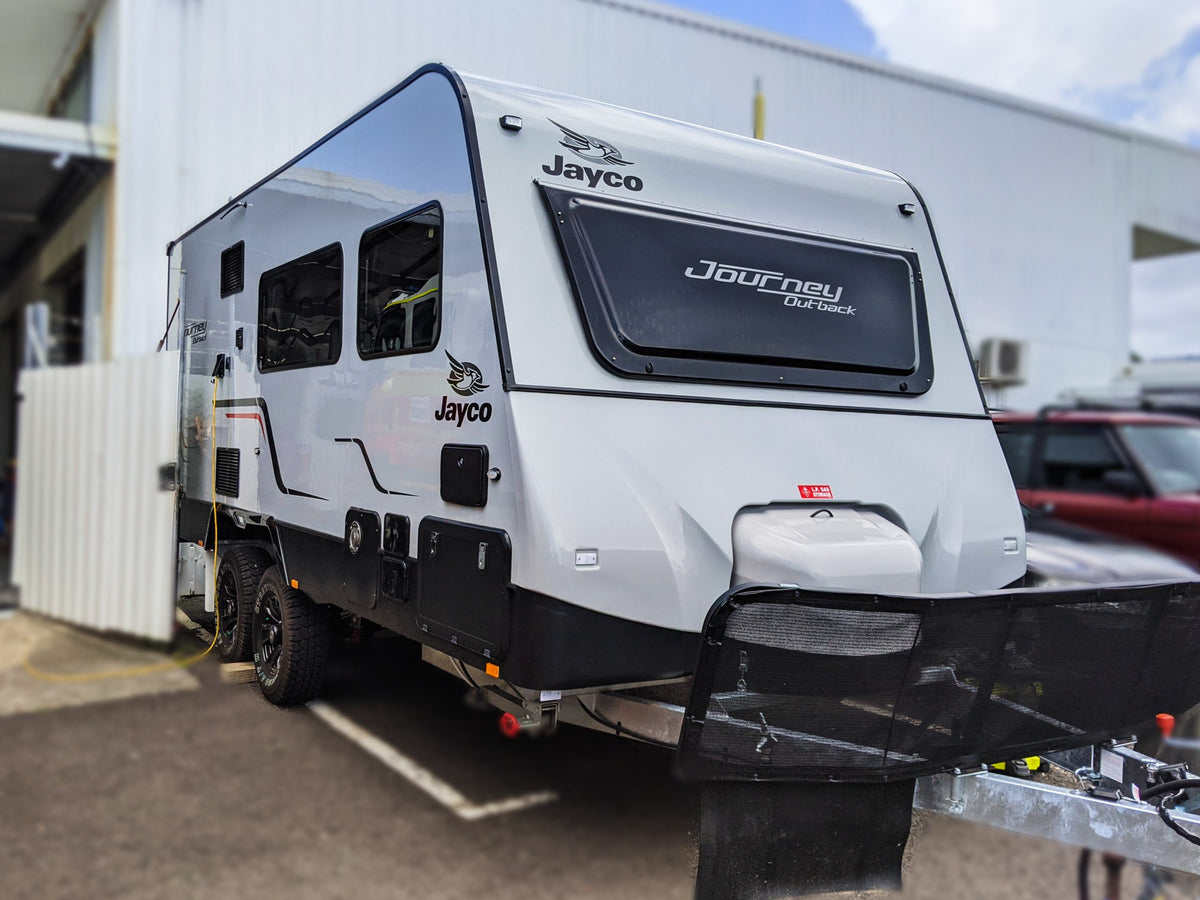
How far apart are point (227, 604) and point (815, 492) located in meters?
1.10

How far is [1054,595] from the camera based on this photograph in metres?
1.74

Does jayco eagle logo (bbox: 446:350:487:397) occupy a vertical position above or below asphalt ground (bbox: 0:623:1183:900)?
above

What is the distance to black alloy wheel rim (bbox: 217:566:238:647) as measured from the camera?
62.4 inches

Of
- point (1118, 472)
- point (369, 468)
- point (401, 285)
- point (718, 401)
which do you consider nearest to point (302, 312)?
point (401, 285)

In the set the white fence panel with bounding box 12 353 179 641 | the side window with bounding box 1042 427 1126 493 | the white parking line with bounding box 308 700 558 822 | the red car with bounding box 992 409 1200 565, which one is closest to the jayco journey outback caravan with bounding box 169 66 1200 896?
the white fence panel with bounding box 12 353 179 641

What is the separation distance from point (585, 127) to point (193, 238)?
2.64 ft

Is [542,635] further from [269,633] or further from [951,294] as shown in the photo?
[951,294]

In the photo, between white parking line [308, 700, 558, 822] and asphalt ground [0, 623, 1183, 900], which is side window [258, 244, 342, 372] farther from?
white parking line [308, 700, 558, 822]

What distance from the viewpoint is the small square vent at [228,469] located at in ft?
5.12

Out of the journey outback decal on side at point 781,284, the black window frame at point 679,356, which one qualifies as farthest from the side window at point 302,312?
the journey outback decal on side at point 781,284

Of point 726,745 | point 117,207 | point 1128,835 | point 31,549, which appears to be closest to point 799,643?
point 726,745

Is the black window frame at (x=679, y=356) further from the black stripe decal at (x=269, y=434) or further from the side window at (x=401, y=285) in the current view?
the black stripe decal at (x=269, y=434)

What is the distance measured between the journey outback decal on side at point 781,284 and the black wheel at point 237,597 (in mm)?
957

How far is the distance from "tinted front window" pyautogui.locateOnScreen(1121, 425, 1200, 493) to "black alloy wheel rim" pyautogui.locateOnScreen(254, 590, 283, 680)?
321 inches
